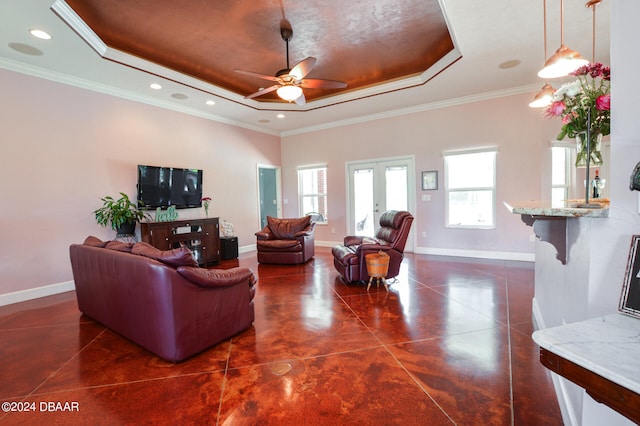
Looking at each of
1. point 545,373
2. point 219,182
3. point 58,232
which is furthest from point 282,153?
point 545,373

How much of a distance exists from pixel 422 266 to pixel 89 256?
4632 mm

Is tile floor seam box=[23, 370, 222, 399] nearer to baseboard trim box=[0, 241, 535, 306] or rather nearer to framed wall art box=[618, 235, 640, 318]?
framed wall art box=[618, 235, 640, 318]

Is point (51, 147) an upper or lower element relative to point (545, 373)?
upper

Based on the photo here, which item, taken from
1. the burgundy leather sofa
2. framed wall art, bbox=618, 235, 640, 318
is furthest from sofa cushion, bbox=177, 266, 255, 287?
framed wall art, bbox=618, 235, 640, 318

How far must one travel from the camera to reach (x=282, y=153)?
7.82 meters

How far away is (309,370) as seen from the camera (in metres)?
2.06

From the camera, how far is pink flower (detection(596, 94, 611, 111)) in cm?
131

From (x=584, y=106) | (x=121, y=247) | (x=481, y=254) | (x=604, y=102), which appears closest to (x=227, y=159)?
(x=121, y=247)

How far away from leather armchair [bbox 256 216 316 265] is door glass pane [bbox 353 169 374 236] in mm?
1578

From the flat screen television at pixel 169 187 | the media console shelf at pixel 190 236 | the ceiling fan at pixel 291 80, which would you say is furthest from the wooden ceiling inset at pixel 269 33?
the media console shelf at pixel 190 236

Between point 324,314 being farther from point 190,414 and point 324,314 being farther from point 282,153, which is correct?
point 282,153

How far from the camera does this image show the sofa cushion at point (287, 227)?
562 cm

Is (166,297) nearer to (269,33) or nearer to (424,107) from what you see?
(269,33)

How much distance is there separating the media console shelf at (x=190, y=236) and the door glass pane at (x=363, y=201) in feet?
10.6
